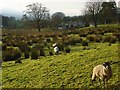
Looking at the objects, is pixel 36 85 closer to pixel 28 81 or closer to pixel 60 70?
pixel 28 81

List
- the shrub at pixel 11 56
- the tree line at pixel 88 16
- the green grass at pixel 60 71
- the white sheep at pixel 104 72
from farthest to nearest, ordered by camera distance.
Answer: the tree line at pixel 88 16 → the shrub at pixel 11 56 → the green grass at pixel 60 71 → the white sheep at pixel 104 72

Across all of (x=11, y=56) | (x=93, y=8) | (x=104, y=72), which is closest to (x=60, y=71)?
(x=104, y=72)

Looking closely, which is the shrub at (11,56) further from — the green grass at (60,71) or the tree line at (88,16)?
the tree line at (88,16)

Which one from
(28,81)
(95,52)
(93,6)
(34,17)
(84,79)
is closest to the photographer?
(84,79)

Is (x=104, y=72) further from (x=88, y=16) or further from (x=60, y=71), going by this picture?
(x=88, y=16)

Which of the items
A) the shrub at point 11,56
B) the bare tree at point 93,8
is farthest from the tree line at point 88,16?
the shrub at point 11,56

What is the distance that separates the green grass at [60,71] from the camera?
35.5 feet

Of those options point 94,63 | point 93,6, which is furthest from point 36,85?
point 93,6

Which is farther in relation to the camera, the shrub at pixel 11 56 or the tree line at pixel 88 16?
the tree line at pixel 88 16

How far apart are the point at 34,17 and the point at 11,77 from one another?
150 feet

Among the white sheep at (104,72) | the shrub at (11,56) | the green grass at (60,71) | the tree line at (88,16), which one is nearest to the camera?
the white sheep at (104,72)

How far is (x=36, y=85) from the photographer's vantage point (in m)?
11.1

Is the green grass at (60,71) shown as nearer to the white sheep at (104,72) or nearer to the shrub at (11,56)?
the white sheep at (104,72)

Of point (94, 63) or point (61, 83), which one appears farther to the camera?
point (94, 63)
